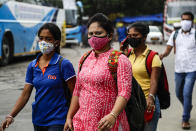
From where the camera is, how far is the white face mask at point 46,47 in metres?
3.41

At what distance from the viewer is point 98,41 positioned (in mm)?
2830

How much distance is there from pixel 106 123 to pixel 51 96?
2.92ft

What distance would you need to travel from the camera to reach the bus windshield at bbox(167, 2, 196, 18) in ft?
97.2

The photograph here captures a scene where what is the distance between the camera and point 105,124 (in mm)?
2545

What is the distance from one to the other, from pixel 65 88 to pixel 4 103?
4.54m

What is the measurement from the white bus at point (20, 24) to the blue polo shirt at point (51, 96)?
1077 cm

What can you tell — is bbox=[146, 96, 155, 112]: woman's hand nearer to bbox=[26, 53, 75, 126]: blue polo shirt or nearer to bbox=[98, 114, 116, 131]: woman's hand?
bbox=[26, 53, 75, 126]: blue polo shirt

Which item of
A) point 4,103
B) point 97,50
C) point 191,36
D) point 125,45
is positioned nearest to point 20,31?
point 4,103

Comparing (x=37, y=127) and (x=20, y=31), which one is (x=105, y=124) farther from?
(x=20, y=31)

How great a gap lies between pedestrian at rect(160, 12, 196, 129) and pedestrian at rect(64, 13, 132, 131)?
328cm

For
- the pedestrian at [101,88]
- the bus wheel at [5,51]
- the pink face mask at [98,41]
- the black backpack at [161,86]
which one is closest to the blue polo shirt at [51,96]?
the pedestrian at [101,88]

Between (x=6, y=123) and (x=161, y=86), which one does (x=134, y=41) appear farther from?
(x=6, y=123)

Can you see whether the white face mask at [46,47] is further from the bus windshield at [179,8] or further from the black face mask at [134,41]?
the bus windshield at [179,8]

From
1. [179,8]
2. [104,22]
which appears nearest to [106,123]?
[104,22]
